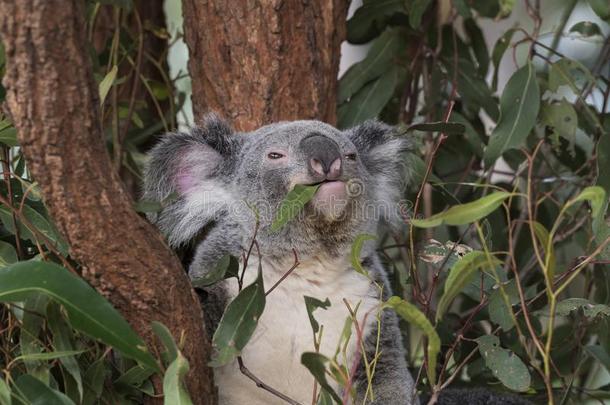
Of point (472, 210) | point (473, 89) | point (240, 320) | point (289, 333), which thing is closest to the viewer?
point (472, 210)

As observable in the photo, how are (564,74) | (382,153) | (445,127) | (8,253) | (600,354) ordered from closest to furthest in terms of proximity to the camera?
(8,253) < (445,127) < (382,153) < (600,354) < (564,74)

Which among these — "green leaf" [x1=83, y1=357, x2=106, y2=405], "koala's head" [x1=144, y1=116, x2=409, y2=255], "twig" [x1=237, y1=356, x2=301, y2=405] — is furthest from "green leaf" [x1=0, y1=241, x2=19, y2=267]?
"twig" [x1=237, y1=356, x2=301, y2=405]

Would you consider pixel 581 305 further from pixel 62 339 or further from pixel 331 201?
pixel 62 339

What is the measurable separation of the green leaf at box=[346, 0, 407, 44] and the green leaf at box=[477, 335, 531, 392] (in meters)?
1.82

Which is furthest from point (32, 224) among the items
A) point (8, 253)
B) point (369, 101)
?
point (369, 101)

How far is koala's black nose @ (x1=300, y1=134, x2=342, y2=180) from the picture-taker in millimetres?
2701

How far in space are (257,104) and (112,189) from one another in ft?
4.77

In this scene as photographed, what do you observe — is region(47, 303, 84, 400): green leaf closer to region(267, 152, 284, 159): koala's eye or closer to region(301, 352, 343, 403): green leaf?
region(301, 352, 343, 403): green leaf

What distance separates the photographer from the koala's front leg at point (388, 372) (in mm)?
2891

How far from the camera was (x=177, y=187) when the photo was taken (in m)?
3.16

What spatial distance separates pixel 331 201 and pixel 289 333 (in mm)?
463

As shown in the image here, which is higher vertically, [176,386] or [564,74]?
[564,74]

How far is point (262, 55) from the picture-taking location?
135 inches

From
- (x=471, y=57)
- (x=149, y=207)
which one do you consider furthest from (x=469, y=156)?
(x=149, y=207)
